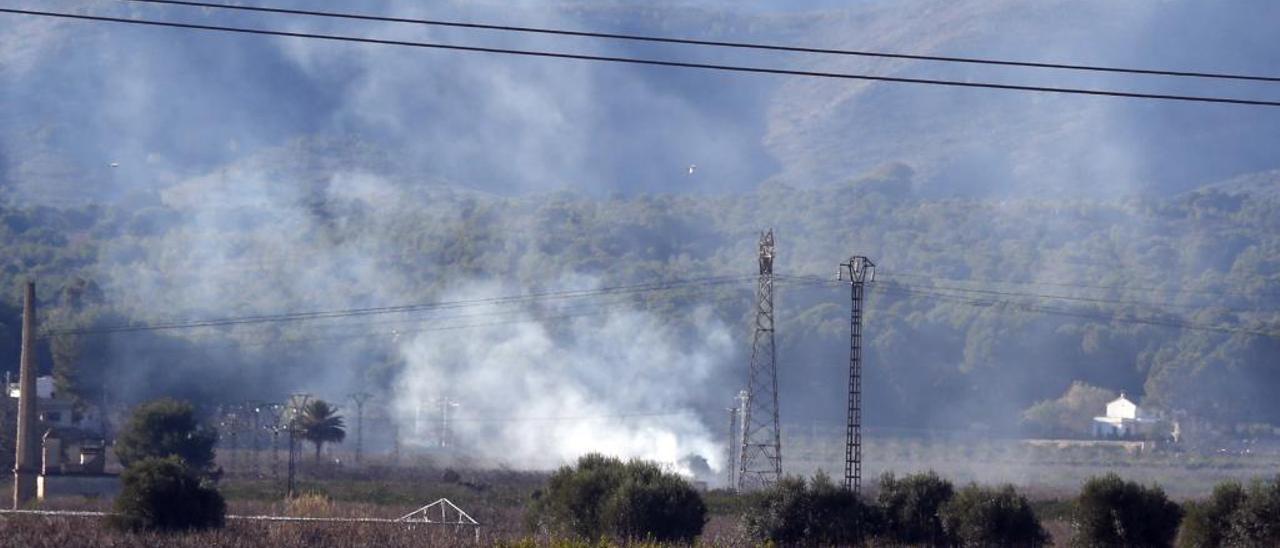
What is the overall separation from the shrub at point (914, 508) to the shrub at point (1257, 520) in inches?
316

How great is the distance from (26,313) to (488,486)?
2212 cm

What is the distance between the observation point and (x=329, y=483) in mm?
68500

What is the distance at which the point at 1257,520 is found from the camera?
120 feet

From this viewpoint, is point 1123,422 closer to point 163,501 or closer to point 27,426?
point 27,426

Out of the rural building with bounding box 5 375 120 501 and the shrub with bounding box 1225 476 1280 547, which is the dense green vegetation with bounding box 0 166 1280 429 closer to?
the rural building with bounding box 5 375 120 501

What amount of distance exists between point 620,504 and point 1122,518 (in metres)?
13.2

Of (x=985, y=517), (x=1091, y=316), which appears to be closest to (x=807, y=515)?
(x=985, y=517)

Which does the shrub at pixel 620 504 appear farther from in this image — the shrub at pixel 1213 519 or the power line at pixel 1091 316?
the power line at pixel 1091 316

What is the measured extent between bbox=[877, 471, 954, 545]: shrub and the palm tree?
153ft

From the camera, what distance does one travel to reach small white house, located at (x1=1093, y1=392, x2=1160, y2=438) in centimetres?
10306

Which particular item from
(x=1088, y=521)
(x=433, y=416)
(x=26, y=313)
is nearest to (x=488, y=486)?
(x=26, y=313)

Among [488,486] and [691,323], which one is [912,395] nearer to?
[691,323]

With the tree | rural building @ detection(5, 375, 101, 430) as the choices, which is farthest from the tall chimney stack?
rural building @ detection(5, 375, 101, 430)

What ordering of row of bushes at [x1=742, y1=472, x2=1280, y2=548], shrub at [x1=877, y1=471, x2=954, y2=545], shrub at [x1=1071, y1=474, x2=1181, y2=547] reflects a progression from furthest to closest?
1. shrub at [x1=877, y1=471, x2=954, y2=545]
2. shrub at [x1=1071, y1=474, x2=1181, y2=547]
3. row of bushes at [x1=742, y1=472, x2=1280, y2=548]
